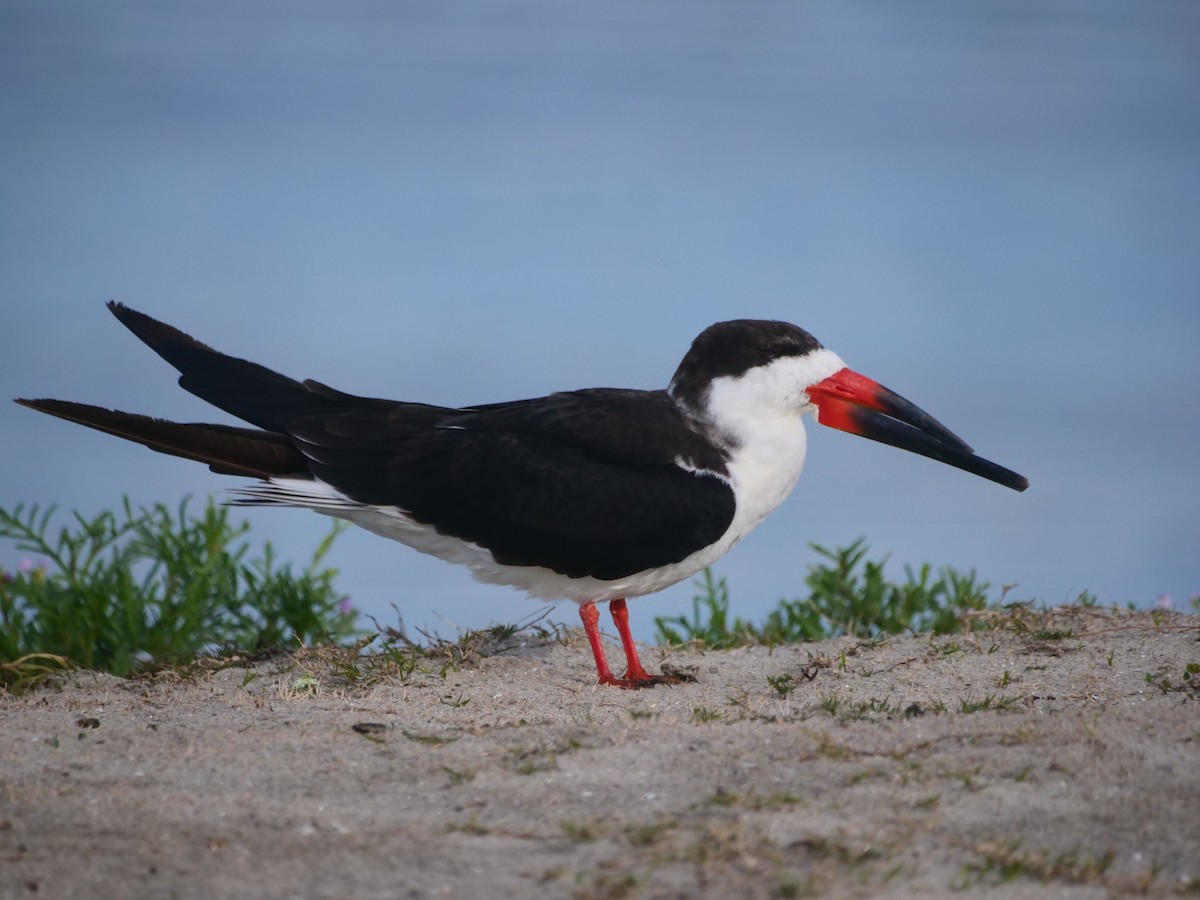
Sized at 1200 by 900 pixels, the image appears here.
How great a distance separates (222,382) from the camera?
216 inches

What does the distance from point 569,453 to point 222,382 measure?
1518 mm

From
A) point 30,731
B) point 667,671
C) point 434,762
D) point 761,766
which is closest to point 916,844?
point 761,766

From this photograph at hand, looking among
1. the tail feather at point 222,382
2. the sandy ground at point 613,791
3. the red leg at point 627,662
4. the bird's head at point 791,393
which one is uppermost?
the bird's head at point 791,393

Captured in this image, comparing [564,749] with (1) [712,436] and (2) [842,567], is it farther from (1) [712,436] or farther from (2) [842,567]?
(2) [842,567]

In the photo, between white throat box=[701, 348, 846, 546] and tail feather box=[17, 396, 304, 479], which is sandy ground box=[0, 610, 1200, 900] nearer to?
white throat box=[701, 348, 846, 546]

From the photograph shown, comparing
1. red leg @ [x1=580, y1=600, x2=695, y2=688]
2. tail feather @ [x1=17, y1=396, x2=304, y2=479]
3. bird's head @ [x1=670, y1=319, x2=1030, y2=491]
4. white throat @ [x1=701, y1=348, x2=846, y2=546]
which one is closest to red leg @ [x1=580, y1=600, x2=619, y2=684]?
red leg @ [x1=580, y1=600, x2=695, y2=688]

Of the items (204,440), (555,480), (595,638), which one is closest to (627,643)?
(595,638)

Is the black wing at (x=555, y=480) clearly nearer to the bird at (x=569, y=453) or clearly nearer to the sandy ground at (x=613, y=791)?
the bird at (x=569, y=453)

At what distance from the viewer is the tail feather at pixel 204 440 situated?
5.03m

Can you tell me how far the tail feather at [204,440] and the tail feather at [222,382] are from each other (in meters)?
0.16

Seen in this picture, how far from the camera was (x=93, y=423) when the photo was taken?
16.5 feet

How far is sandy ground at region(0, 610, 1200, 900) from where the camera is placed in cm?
287

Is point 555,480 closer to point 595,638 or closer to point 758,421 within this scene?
point 595,638

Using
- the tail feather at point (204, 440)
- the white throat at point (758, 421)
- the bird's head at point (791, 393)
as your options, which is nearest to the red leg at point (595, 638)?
the white throat at point (758, 421)
